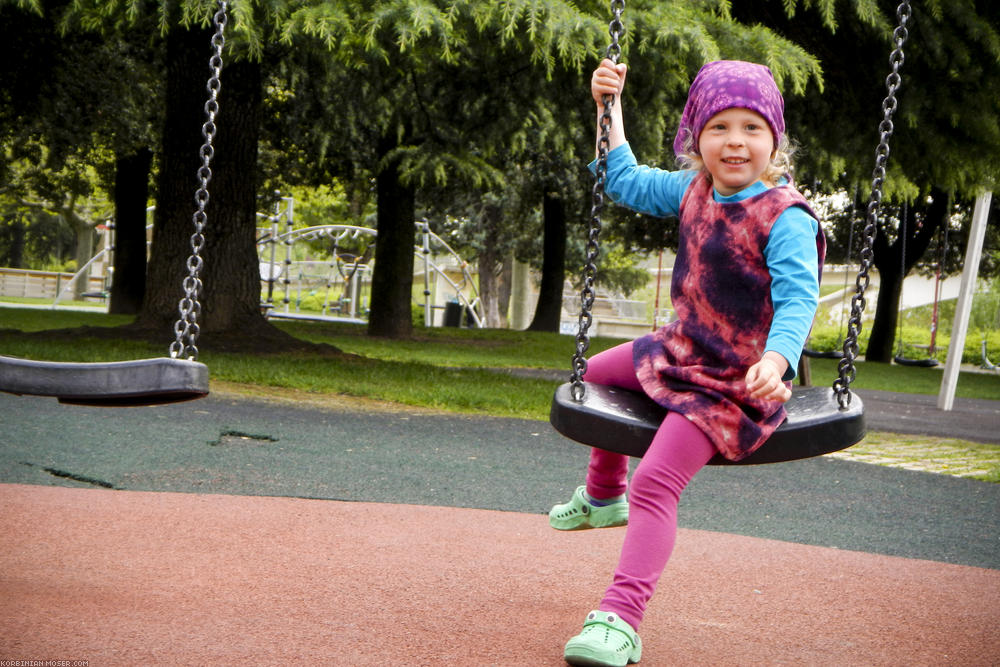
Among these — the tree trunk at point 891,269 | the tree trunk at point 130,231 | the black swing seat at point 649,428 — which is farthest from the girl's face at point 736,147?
the tree trunk at point 891,269

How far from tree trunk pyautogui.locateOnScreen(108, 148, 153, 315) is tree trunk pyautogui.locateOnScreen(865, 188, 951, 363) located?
48.7 ft

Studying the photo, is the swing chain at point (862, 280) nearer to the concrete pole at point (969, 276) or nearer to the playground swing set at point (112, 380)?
the playground swing set at point (112, 380)

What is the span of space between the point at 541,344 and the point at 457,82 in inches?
295

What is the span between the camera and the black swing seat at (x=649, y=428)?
2477 mm

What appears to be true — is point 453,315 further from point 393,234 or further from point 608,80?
point 608,80

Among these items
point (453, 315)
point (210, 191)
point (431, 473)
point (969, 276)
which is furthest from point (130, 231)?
point (431, 473)

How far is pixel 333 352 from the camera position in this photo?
37.7 feet

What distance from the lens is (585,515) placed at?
2941 millimetres

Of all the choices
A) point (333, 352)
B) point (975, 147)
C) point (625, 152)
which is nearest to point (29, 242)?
point (333, 352)

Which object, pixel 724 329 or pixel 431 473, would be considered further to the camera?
pixel 431 473

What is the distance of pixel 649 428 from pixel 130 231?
17.5 m

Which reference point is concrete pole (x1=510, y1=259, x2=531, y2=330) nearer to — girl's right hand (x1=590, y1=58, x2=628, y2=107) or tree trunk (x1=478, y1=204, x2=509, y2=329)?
tree trunk (x1=478, y1=204, x2=509, y2=329)

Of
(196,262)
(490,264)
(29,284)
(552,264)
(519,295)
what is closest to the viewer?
(196,262)

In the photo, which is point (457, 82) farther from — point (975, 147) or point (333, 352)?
point (975, 147)
